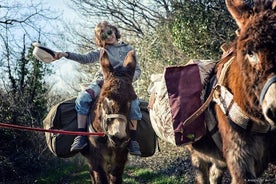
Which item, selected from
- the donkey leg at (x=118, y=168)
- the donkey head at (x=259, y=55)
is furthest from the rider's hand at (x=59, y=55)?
the donkey head at (x=259, y=55)

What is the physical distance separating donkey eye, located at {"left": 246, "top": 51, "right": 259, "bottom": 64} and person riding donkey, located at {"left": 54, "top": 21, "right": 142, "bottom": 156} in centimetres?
241

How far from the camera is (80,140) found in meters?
5.87

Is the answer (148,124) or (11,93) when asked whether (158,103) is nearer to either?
(148,124)

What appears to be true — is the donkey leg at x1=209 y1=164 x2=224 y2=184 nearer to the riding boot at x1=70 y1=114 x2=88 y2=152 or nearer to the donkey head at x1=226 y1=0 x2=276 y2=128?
the riding boot at x1=70 y1=114 x2=88 y2=152

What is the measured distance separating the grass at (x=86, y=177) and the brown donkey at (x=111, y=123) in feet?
10.3

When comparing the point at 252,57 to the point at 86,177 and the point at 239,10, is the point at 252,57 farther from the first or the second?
the point at 86,177

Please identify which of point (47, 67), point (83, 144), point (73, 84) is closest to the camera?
point (83, 144)

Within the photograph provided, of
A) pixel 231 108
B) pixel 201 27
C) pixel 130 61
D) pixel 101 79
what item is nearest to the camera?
pixel 231 108

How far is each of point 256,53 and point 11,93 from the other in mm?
12415

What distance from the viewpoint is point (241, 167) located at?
3762mm

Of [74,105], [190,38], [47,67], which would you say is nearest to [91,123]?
[74,105]

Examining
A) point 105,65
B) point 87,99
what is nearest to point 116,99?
point 105,65

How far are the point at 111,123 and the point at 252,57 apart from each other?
231cm

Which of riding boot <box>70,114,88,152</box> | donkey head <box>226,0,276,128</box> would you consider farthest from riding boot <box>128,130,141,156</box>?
donkey head <box>226,0,276,128</box>
